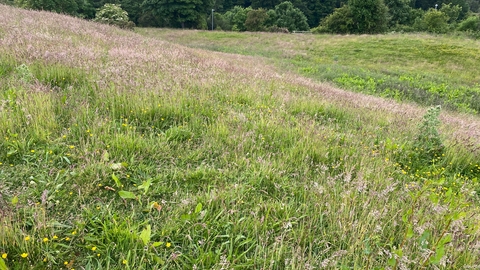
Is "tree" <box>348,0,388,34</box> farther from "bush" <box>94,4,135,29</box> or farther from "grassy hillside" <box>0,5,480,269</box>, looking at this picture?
"grassy hillside" <box>0,5,480,269</box>

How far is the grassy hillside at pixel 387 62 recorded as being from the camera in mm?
13492

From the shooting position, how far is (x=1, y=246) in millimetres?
1853

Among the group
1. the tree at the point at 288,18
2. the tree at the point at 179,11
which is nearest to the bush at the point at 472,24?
the tree at the point at 288,18

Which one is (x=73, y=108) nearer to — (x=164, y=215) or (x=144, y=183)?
(x=144, y=183)

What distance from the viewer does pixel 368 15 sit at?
46.2 m

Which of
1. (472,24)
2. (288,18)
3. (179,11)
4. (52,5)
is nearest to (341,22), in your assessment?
(288,18)

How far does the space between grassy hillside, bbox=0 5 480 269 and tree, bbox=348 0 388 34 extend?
48400 mm

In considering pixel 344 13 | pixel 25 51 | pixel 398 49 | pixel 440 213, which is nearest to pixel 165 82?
pixel 25 51

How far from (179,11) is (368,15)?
33.3 meters

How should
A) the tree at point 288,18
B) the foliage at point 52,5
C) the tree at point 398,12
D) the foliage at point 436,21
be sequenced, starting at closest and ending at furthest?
1. the foliage at point 52,5
2. the foliage at point 436,21
3. the tree at point 398,12
4. the tree at point 288,18

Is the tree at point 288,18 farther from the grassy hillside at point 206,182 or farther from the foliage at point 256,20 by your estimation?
the grassy hillside at point 206,182

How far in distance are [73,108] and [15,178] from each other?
1.44 metres

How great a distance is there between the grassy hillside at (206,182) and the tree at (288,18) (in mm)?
62810

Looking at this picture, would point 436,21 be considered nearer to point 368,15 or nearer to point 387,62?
point 368,15
